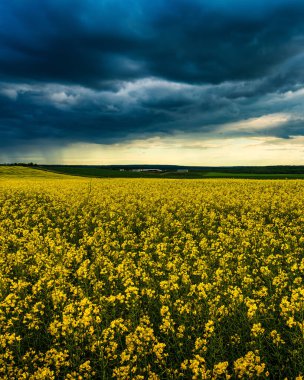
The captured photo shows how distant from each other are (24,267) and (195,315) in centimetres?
535

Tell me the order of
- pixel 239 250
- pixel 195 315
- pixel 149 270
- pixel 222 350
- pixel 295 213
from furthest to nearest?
pixel 295 213 < pixel 239 250 < pixel 149 270 < pixel 195 315 < pixel 222 350

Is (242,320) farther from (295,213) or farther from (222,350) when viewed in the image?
(295,213)

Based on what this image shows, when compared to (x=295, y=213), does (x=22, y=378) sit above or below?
below

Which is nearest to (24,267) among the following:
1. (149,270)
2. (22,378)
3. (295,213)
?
(149,270)

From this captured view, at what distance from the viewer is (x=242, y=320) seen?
16.6 feet

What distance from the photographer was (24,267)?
8539mm

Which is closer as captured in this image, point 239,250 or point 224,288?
point 224,288

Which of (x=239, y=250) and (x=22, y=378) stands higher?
(x=239, y=250)

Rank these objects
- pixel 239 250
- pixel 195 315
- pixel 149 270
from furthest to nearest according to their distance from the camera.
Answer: pixel 239 250 → pixel 149 270 → pixel 195 315

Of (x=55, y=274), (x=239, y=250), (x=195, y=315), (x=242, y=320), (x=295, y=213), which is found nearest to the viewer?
(x=242, y=320)

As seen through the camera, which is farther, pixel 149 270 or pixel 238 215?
pixel 238 215

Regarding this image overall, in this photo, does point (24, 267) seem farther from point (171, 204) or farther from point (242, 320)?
point (171, 204)

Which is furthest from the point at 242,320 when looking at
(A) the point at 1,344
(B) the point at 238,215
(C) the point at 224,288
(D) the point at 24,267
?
(B) the point at 238,215

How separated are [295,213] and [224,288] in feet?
32.0
